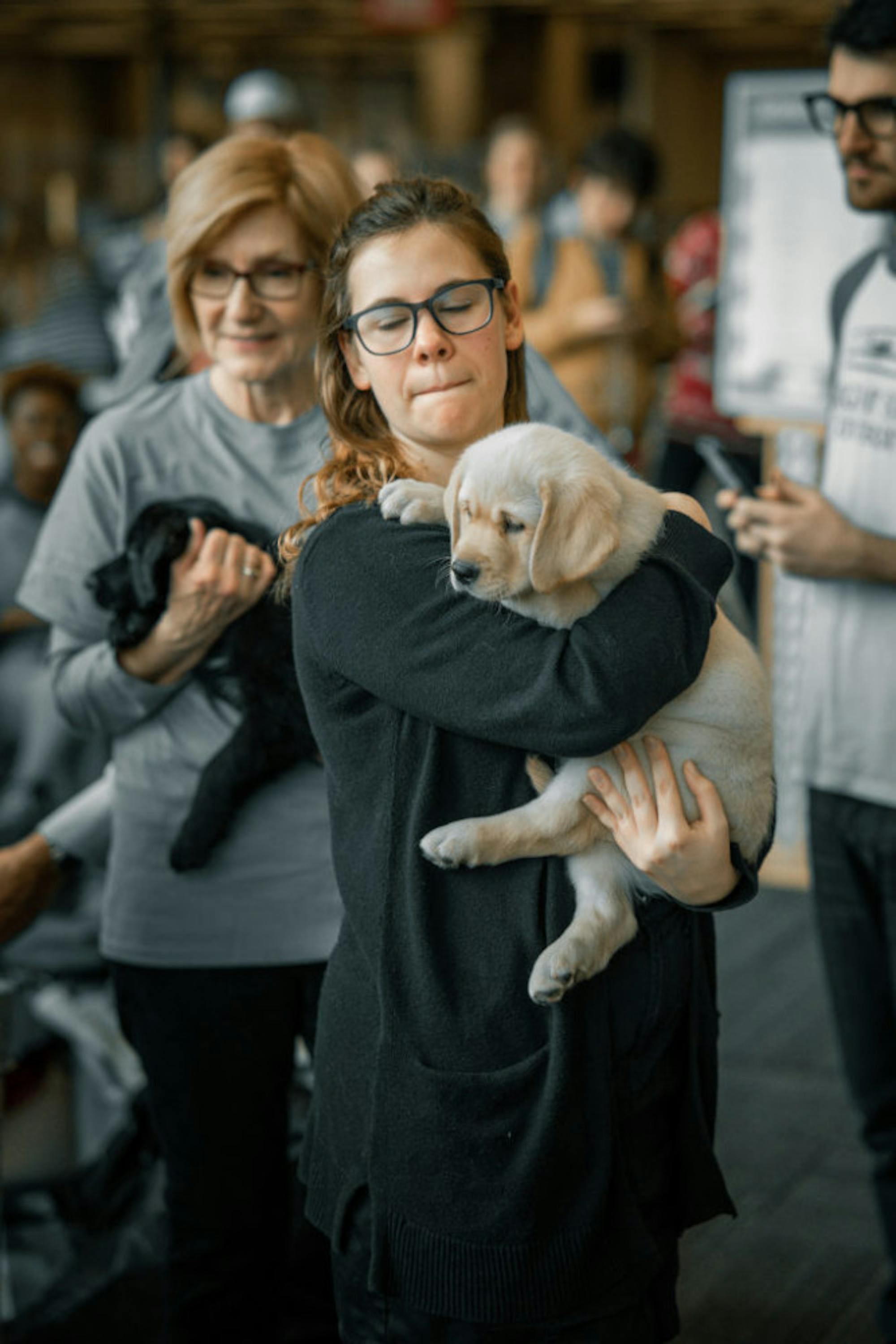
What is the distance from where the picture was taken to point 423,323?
1.52 meters

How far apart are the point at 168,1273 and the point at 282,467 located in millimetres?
1190

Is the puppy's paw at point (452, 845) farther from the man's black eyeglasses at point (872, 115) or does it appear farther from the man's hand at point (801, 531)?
the man's black eyeglasses at point (872, 115)

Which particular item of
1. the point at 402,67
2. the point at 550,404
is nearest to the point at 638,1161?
the point at 550,404

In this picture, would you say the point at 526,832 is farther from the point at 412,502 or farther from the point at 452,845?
the point at 412,502

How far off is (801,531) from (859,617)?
19cm

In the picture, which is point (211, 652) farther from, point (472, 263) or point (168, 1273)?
point (168, 1273)

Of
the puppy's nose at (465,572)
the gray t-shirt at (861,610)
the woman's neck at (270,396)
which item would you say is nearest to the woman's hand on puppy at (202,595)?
the woman's neck at (270,396)

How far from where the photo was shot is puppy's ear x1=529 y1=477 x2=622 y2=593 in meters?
1.42

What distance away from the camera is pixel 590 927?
145 cm

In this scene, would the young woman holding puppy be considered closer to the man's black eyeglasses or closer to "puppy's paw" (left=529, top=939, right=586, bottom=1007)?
"puppy's paw" (left=529, top=939, right=586, bottom=1007)

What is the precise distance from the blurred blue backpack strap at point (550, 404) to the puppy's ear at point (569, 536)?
29.3 inches

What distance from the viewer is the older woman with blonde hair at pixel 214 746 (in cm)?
206

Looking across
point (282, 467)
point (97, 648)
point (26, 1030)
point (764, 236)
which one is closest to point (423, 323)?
point (282, 467)

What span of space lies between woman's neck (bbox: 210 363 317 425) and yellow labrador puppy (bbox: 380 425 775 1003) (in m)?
0.66
